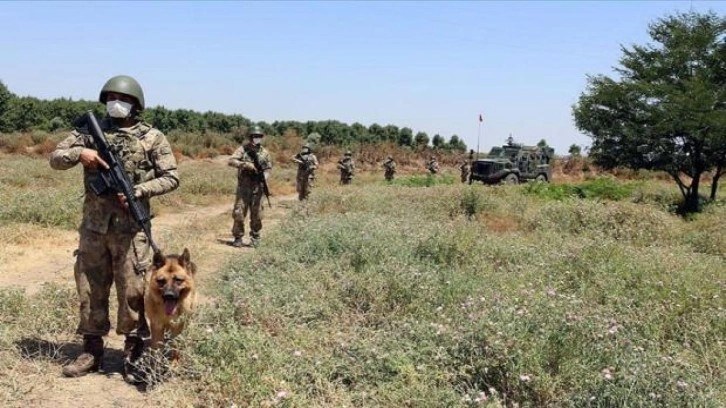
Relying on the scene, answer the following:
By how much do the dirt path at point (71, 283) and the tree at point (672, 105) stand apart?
36.2 feet

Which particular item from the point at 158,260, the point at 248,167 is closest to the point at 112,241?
the point at 158,260

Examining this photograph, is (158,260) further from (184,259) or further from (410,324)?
(410,324)

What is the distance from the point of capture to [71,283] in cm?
638

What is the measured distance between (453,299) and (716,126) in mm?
13878

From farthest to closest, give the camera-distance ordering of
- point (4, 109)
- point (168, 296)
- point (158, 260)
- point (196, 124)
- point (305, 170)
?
point (196, 124) → point (4, 109) → point (305, 170) → point (158, 260) → point (168, 296)

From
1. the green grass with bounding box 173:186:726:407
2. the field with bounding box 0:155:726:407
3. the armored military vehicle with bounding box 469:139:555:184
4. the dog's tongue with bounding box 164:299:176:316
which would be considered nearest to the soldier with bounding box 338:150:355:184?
the armored military vehicle with bounding box 469:139:555:184

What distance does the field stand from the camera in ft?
11.3

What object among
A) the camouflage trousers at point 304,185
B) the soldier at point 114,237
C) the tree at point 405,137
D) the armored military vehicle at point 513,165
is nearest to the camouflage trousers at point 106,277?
the soldier at point 114,237

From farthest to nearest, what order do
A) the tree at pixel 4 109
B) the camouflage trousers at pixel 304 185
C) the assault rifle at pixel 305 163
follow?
the tree at pixel 4 109 < the camouflage trousers at pixel 304 185 < the assault rifle at pixel 305 163

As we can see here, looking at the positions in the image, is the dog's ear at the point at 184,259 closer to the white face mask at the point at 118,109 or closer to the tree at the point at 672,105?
the white face mask at the point at 118,109

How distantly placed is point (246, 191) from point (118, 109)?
18.1 ft

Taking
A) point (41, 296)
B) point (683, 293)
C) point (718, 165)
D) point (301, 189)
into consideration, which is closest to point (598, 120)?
point (718, 165)

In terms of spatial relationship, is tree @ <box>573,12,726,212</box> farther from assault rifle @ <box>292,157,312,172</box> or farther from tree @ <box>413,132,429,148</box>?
tree @ <box>413,132,429,148</box>

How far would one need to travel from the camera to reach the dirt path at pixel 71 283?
3799mm
